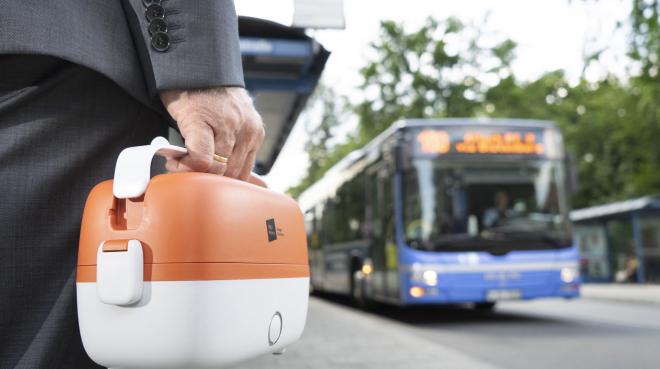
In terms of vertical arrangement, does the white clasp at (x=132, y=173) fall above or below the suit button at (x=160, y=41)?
below

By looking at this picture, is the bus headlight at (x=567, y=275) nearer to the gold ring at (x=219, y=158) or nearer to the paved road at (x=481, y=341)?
the paved road at (x=481, y=341)

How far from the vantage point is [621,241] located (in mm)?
25828

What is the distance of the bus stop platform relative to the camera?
18.6ft

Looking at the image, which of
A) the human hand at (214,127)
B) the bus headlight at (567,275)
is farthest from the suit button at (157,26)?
the bus headlight at (567,275)

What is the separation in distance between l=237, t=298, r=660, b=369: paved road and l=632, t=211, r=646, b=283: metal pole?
430 inches

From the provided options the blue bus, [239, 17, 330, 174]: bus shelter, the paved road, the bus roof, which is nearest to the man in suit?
the paved road

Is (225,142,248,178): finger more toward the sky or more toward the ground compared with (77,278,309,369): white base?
more toward the sky

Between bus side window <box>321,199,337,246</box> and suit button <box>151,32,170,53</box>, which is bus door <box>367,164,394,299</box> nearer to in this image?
bus side window <box>321,199,337,246</box>

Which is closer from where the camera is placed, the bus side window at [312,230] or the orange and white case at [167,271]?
the orange and white case at [167,271]

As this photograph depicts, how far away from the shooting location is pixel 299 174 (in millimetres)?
48875

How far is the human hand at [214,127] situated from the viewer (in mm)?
1374

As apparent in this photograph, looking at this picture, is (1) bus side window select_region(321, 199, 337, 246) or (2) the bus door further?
(1) bus side window select_region(321, 199, 337, 246)

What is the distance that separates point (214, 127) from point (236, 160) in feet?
0.31

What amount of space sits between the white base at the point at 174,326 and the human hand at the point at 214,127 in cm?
25
